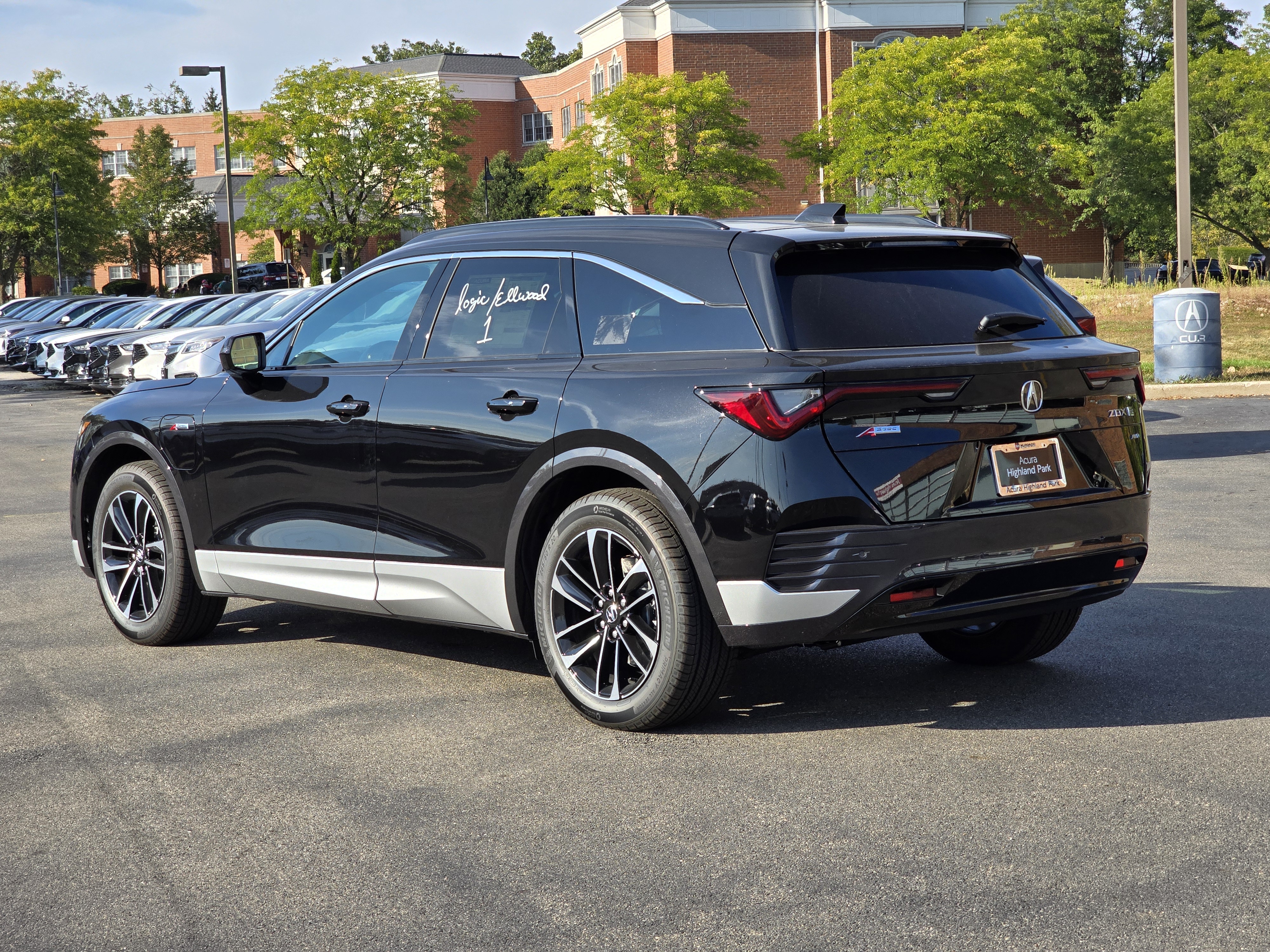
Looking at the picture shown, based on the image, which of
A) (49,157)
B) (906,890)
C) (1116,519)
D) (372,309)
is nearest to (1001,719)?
(1116,519)

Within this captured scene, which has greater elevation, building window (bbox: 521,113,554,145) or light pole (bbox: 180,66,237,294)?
building window (bbox: 521,113,554,145)

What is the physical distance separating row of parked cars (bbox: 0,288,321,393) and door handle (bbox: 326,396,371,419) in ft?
2.44

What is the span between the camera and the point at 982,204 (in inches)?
2172

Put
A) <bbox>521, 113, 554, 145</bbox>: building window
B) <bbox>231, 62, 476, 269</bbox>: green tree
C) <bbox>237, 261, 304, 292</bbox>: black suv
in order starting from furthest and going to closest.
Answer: <bbox>521, 113, 554, 145</bbox>: building window < <bbox>237, 261, 304, 292</bbox>: black suv < <bbox>231, 62, 476, 269</bbox>: green tree

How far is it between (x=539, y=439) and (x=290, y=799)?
1530 mm

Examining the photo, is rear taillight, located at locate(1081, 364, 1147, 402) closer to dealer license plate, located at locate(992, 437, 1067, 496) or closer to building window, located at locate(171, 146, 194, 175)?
dealer license plate, located at locate(992, 437, 1067, 496)

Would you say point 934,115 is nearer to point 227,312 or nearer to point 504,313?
point 227,312

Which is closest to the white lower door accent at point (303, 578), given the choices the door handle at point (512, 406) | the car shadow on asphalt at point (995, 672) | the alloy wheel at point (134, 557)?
the alloy wheel at point (134, 557)

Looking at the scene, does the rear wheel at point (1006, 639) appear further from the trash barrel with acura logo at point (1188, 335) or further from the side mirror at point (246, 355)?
the trash barrel with acura logo at point (1188, 335)

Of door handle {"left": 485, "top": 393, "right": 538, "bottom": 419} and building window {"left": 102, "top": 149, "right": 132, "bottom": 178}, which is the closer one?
door handle {"left": 485, "top": 393, "right": 538, "bottom": 419}

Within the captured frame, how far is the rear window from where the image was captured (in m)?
4.71

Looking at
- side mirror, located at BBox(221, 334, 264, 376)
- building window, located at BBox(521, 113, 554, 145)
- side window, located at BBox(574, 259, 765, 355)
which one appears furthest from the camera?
building window, located at BBox(521, 113, 554, 145)

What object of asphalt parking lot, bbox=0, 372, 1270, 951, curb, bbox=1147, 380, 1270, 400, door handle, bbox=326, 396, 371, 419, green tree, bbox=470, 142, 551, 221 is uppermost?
green tree, bbox=470, 142, 551, 221

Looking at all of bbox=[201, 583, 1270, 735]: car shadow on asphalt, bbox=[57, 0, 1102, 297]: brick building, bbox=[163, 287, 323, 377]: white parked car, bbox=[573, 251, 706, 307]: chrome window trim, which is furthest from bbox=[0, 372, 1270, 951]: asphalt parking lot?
bbox=[57, 0, 1102, 297]: brick building
